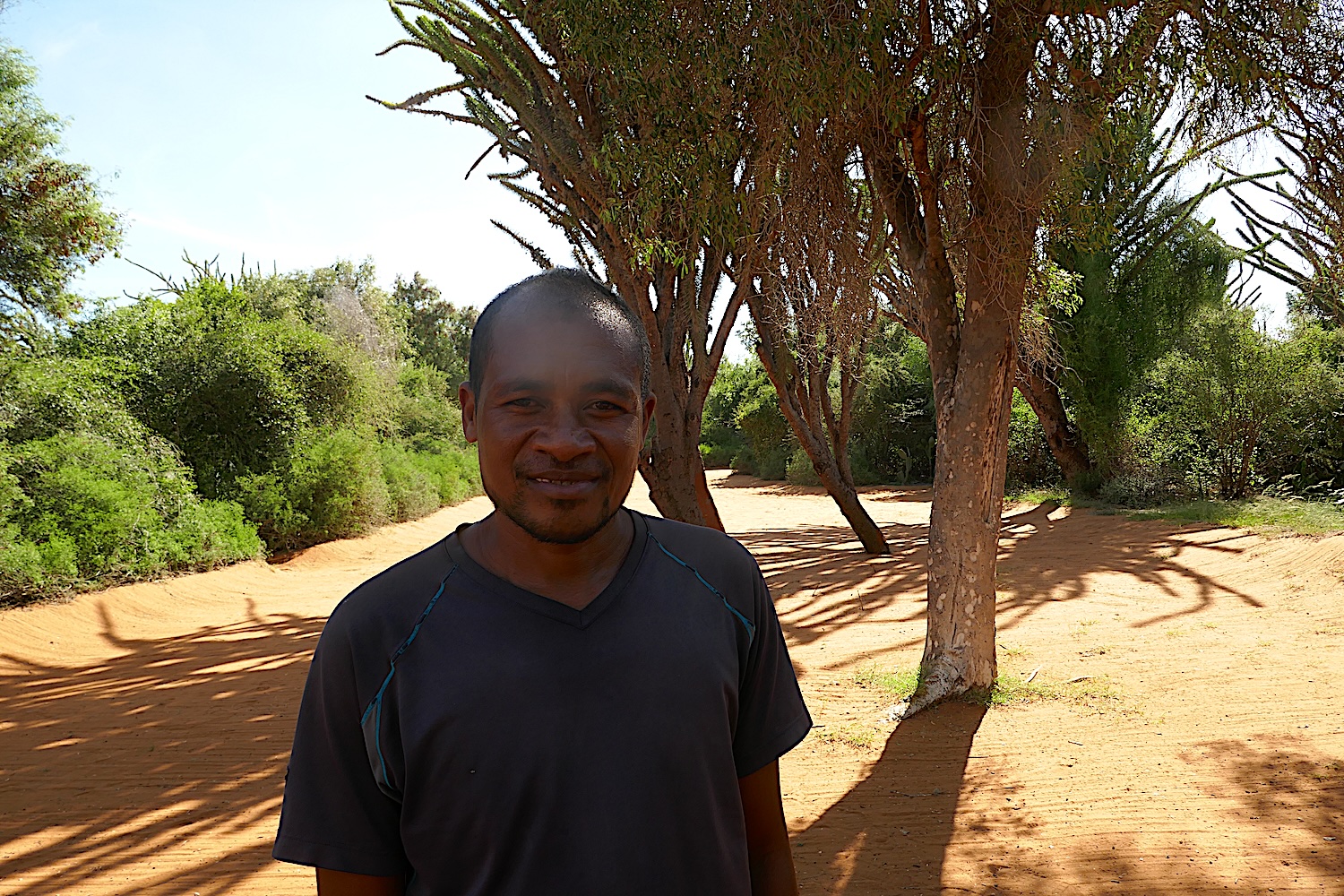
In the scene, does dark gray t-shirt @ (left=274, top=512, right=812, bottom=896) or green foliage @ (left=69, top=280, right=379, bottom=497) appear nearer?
dark gray t-shirt @ (left=274, top=512, right=812, bottom=896)

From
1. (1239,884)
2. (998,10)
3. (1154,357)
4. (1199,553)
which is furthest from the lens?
(1154,357)

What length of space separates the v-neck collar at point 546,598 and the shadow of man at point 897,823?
297cm

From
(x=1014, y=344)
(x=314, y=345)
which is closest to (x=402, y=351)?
(x=314, y=345)

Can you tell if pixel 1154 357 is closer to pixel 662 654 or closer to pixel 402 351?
pixel 662 654

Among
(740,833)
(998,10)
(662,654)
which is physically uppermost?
(998,10)

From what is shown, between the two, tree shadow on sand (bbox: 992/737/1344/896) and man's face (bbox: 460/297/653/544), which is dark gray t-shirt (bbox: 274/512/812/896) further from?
tree shadow on sand (bbox: 992/737/1344/896)

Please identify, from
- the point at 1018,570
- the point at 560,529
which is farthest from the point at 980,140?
the point at 1018,570

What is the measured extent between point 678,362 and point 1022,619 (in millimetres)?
4362

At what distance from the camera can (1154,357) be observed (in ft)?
61.6

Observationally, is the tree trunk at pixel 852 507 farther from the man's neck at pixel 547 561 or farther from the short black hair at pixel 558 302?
the man's neck at pixel 547 561

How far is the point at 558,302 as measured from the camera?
5.02 ft

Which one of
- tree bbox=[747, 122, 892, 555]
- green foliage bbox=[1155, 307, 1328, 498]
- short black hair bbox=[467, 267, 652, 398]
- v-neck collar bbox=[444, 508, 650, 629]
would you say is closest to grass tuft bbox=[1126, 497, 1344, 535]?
green foliage bbox=[1155, 307, 1328, 498]

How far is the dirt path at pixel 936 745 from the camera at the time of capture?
4.06 meters

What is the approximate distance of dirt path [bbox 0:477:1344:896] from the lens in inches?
160
